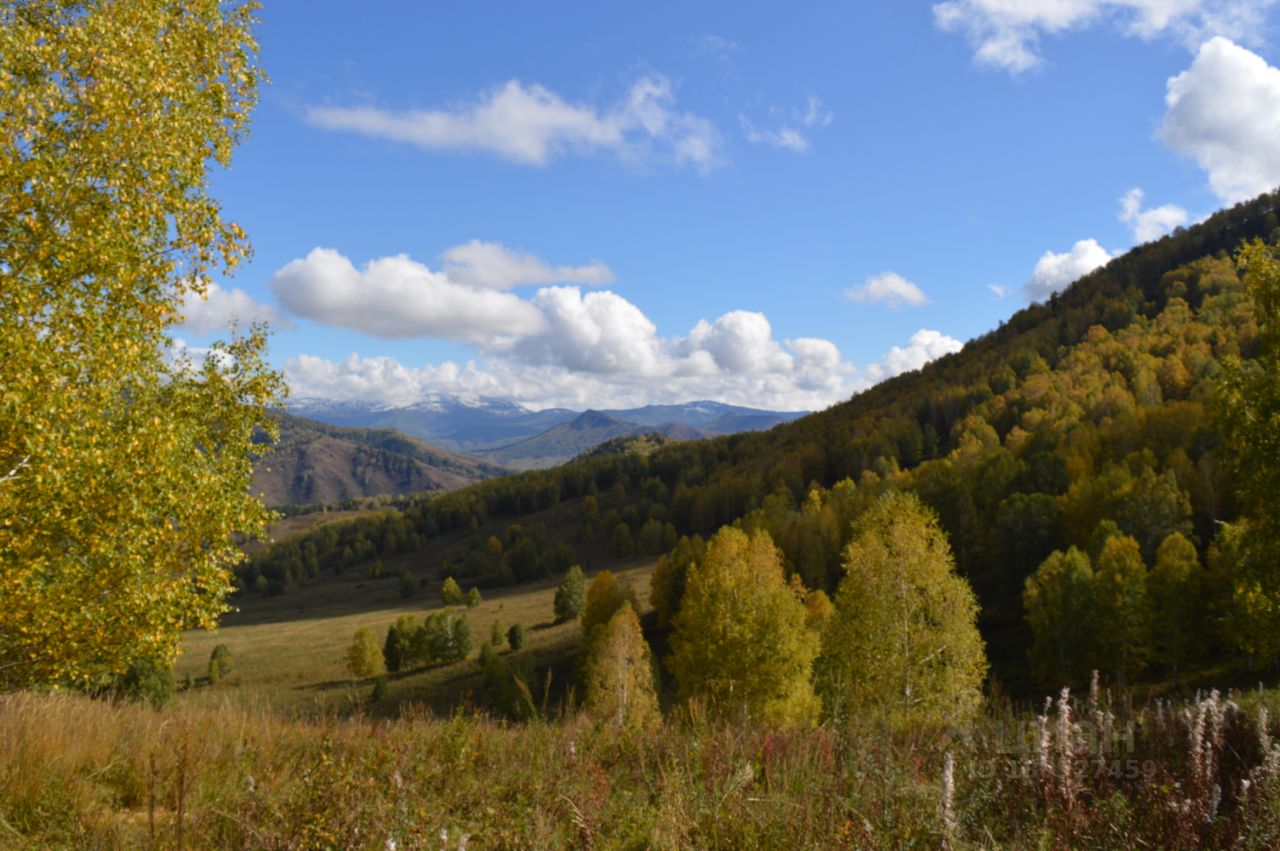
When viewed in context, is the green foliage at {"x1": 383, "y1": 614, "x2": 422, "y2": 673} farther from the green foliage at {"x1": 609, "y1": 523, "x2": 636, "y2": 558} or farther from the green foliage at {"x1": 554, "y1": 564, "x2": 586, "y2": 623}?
the green foliage at {"x1": 609, "y1": 523, "x2": 636, "y2": 558}

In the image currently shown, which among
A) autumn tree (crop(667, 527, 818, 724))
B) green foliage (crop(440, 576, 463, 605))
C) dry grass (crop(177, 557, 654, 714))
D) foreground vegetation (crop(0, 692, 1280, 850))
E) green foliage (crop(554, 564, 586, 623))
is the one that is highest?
foreground vegetation (crop(0, 692, 1280, 850))

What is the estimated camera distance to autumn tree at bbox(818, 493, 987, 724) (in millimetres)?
21391

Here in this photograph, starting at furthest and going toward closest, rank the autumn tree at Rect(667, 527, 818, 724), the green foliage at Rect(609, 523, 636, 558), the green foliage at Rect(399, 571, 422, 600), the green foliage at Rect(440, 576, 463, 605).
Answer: the green foliage at Rect(399, 571, 422, 600), the green foliage at Rect(609, 523, 636, 558), the green foliage at Rect(440, 576, 463, 605), the autumn tree at Rect(667, 527, 818, 724)

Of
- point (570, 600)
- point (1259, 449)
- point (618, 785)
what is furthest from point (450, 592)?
point (1259, 449)

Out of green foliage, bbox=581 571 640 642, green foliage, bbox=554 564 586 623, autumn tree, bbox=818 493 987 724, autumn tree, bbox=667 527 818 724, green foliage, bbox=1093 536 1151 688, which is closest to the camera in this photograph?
autumn tree, bbox=818 493 987 724

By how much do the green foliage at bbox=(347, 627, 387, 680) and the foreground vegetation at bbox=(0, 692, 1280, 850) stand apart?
75.5 m

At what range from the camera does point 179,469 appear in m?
9.36

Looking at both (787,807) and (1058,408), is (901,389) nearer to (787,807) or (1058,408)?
(1058,408)

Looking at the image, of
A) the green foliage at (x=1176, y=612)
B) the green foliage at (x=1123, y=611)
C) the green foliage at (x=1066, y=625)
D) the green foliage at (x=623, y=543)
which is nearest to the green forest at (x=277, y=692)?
the green foliage at (x=1066, y=625)

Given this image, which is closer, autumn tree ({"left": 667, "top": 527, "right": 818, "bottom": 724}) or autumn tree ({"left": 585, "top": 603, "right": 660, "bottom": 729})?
autumn tree ({"left": 667, "top": 527, "right": 818, "bottom": 724})

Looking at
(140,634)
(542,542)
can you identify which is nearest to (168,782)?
(140,634)

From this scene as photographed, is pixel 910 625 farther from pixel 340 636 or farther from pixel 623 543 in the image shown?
pixel 623 543

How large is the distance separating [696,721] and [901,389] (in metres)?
186

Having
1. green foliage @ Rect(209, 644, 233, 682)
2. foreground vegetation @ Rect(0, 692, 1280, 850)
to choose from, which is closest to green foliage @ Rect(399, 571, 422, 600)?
green foliage @ Rect(209, 644, 233, 682)
